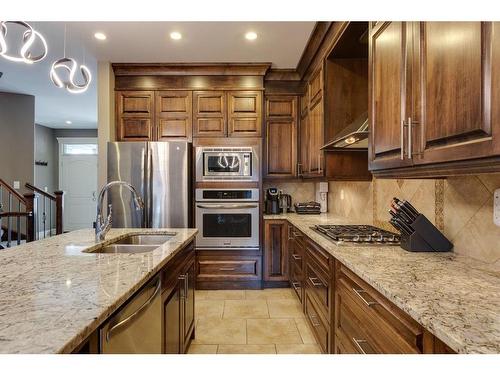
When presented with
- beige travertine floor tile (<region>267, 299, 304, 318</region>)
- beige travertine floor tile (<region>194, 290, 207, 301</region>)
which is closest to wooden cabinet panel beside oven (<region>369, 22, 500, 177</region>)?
beige travertine floor tile (<region>267, 299, 304, 318</region>)

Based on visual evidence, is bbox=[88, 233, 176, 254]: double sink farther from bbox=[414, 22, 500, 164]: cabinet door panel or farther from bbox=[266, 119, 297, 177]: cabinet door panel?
bbox=[266, 119, 297, 177]: cabinet door panel

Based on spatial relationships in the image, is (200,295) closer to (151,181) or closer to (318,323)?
(151,181)

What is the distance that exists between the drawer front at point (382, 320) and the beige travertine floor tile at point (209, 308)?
1.79m

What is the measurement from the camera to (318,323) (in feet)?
7.36

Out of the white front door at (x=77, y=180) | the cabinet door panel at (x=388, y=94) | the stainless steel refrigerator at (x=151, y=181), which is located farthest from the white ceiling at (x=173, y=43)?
the white front door at (x=77, y=180)

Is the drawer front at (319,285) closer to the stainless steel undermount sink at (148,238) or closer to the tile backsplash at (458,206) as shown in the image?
the tile backsplash at (458,206)

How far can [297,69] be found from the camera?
3.84 metres

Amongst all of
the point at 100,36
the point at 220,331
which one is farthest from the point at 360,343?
the point at 100,36

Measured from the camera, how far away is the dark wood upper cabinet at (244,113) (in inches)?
149

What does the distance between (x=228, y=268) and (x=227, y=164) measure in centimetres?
126

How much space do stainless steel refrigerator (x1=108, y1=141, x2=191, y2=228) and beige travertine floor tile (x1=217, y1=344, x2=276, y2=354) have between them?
153 centimetres
